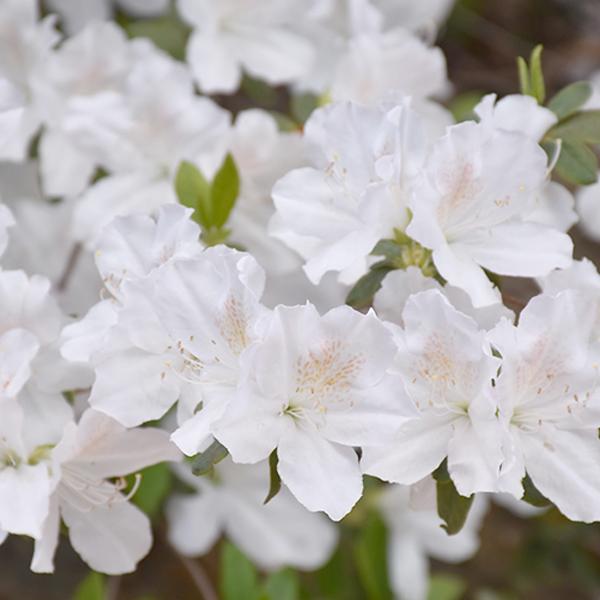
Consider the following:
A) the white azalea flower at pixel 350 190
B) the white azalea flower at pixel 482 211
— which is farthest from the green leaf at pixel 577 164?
the white azalea flower at pixel 350 190

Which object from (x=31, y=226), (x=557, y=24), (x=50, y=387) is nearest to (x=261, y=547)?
(x=31, y=226)

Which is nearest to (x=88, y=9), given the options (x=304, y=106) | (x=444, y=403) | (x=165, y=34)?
(x=165, y=34)

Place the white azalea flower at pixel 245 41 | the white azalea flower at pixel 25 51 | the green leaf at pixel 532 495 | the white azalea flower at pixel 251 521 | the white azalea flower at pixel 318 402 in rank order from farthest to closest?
the white azalea flower at pixel 251 521
the white azalea flower at pixel 245 41
the white azalea flower at pixel 25 51
the green leaf at pixel 532 495
the white azalea flower at pixel 318 402

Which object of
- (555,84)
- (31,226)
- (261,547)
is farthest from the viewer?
(555,84)

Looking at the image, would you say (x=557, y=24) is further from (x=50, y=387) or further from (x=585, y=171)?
(x=50, y=387)

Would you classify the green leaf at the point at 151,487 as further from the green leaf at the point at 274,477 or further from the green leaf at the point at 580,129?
the green leaf at the point at 580,129

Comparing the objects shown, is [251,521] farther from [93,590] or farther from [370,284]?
[370,284]

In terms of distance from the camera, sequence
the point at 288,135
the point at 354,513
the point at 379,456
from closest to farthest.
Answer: the point at 379,456 → the point at 288,135 → the point at 354,513
